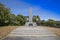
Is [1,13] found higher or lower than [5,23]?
higher

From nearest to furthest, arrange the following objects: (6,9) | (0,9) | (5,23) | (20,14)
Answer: (0,9) → (6,9) → (5,23) → (20,14)

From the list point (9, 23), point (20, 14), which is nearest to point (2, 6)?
point (9, 23)

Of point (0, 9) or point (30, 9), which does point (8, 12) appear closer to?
point (0, 9)

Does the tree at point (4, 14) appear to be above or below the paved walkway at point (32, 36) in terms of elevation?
above

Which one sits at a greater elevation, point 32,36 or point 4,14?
point 4,14

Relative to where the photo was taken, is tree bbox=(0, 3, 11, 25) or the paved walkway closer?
the paved walkway

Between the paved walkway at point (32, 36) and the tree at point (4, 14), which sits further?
the tree at point (4, 14)

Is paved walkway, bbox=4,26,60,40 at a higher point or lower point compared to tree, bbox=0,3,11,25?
lower

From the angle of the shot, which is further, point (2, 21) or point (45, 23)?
point (45, 23)

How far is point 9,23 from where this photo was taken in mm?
43031

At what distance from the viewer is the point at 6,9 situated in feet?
127

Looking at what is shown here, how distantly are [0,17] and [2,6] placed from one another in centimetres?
327

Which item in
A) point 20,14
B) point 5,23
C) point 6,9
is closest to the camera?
point 6,9

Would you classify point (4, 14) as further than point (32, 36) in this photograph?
Yes
